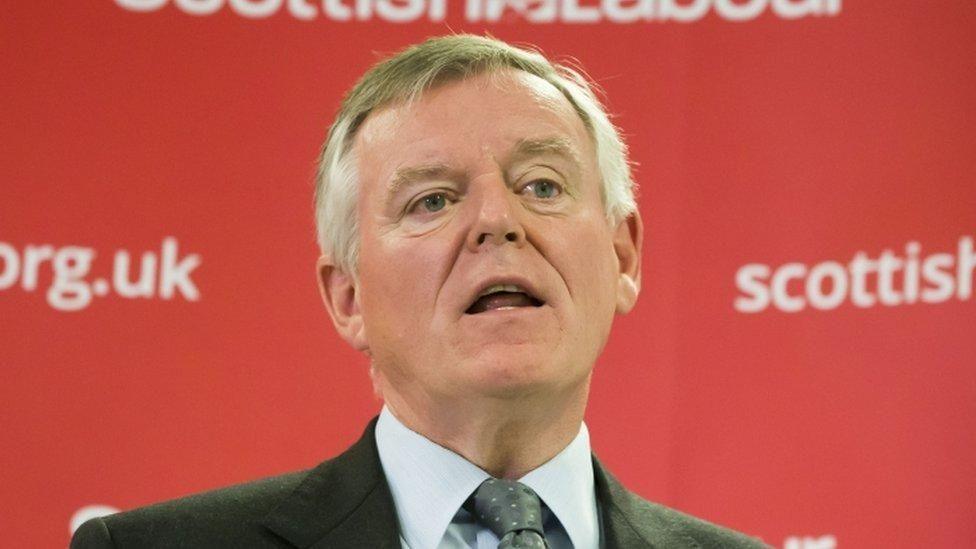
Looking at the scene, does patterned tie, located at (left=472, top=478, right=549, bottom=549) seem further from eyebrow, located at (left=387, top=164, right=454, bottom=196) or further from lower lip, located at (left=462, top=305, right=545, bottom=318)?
eyebrow, located at (left=387, top=164, right=454, bottom=196)

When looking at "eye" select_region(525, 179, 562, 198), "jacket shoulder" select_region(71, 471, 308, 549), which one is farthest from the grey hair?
"jacket shoulder" select_region(71, 471, 308, 549)

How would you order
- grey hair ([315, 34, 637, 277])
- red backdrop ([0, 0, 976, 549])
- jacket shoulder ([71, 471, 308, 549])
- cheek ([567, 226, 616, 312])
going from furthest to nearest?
red backdrop ([0, 0, 976, 549]) < grey hair ([315, 34, 637, 277]) < cheek ([567, 226, 616, 312]) < jacket shoulder ([71, 471, 308, 549])

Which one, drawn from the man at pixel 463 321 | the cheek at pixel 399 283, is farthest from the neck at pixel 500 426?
the cheek at pixel 399 283

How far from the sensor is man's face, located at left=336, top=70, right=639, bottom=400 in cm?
185

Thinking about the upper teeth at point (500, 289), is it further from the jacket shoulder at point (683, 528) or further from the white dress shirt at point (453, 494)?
the jacket shoulder at point (683, 528)

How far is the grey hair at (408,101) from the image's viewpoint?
6.65 feet

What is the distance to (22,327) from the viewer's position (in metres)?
2.60

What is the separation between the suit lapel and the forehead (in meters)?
0.37

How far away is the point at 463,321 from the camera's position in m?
1.85

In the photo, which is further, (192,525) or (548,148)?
(548,148)

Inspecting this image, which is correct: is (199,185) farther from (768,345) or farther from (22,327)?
(768,345)

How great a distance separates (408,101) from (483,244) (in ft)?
0.80

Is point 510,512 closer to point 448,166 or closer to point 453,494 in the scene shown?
point 453,494

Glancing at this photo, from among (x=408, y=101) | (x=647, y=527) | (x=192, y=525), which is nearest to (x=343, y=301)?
(x=408, y=101)
